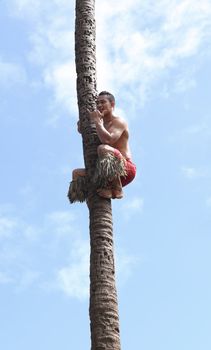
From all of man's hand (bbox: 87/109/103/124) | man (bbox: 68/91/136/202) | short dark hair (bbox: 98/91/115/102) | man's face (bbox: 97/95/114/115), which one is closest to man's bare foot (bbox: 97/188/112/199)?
man (bbox: 68/91/136/202)

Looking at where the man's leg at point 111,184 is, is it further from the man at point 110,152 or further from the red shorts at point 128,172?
the red shorts at point 128,172

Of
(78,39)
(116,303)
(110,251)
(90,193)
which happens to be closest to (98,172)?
(90,193)

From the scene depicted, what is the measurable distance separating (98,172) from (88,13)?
2.66 meters

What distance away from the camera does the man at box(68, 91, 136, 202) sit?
23.4 feet

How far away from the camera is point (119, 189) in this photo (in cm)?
731

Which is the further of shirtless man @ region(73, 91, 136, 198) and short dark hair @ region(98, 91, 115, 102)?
short dark hair @ region(98, 91, 115, 102)

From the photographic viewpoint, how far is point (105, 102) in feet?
25.5

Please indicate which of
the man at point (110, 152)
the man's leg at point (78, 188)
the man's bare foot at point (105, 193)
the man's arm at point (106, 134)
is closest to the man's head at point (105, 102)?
the man at point (110, 152)

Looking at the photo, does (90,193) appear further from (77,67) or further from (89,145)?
(77,67)

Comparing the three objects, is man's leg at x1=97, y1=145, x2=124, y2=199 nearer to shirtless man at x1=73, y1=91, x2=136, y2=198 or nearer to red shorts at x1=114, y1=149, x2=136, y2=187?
shirtless man at x1=73, y1=91, x2=136, y2=198

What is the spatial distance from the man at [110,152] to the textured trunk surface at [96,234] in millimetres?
127

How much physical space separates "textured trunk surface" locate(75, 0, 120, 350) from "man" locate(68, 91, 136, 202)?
0.13m

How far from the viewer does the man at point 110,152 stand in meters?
7.14

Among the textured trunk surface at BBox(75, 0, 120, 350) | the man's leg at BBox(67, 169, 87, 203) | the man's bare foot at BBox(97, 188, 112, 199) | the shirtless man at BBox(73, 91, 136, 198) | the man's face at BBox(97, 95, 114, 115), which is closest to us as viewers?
the textured trunk surface at BBox(75, 0, 120, 350)
